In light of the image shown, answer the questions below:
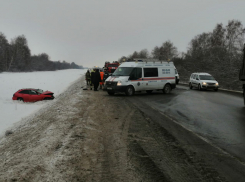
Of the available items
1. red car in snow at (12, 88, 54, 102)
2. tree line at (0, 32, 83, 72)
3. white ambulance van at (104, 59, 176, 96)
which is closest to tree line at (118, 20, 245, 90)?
white ambulance van at (104, 59, 176, 96)

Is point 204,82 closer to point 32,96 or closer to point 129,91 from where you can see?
point 129,91

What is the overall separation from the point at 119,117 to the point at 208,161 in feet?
14.7

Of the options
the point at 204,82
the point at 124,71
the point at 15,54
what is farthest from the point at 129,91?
the point at 15,54

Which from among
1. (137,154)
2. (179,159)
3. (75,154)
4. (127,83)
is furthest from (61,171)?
(127,83)

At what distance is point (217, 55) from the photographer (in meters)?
49.2

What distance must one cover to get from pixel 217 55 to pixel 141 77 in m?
39.7

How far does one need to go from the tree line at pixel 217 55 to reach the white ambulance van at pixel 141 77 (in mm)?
1450

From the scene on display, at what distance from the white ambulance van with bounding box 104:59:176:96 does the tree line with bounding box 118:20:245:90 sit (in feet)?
4.76

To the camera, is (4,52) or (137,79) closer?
(137,79)

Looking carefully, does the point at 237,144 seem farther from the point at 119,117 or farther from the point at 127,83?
the point at 127,83

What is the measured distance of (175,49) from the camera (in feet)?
358

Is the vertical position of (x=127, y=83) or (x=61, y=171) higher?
(x=127, y=83)

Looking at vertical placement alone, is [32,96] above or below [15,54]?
below

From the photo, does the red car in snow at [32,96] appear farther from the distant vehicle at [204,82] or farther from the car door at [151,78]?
the distant vehicle at [204,82]
